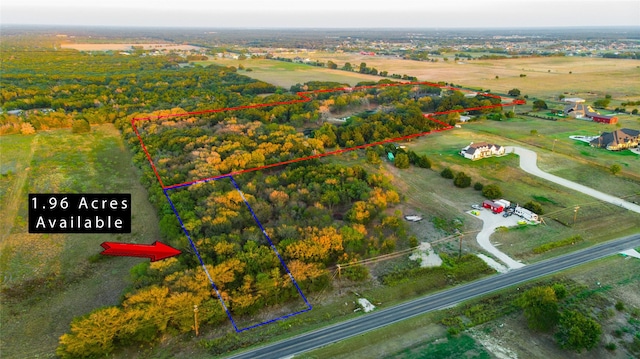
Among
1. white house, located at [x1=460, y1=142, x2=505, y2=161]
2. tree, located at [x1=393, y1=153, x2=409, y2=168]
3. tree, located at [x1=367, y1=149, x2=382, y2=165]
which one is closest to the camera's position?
tree, located at [x1=393, y1=153, x2=409, y2=168]

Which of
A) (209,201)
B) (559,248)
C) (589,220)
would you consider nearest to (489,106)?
(589,220)

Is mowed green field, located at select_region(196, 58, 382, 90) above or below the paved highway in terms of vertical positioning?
above

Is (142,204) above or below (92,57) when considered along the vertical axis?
below

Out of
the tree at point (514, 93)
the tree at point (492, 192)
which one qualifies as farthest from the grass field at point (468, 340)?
the tree at point (514, 93)

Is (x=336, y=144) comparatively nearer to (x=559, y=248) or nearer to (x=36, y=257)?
(x=559, y=248)

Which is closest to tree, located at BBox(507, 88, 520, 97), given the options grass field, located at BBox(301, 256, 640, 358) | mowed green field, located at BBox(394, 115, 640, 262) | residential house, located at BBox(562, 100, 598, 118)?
residential house, located at BBox(562, 100, 598, 118)
